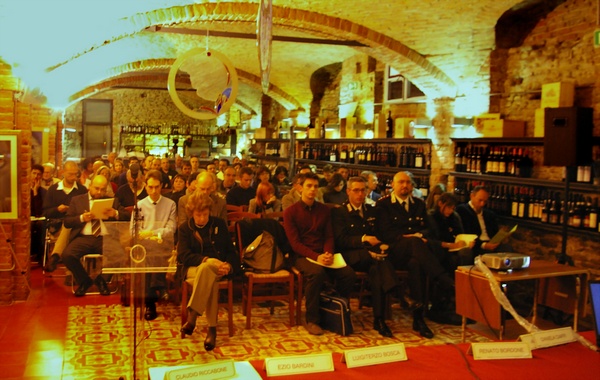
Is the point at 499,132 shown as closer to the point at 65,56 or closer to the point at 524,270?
the point at 524,270

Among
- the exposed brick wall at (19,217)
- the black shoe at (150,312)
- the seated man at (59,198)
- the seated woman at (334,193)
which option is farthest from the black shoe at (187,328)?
the seated woman at (334,193)

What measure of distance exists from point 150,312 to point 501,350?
3.96 m

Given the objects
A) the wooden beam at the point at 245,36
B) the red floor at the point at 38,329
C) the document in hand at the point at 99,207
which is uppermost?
the wooden beam at the point at 245,36

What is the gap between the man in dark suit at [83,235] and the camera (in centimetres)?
660

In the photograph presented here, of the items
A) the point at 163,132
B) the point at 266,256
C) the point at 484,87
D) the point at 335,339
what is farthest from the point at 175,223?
the point at 163,132

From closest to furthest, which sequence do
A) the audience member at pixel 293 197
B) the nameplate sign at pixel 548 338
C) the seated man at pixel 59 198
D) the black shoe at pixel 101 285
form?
the nameplate sign at pixel 548 338
the black shoe at pixel 101 285
the seated man at pixel 59 198
the audience member at pixel 293 197

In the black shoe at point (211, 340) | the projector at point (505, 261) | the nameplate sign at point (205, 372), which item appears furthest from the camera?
the black shoe at point (211, 340)

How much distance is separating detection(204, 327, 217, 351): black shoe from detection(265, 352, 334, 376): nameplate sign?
2707 mm

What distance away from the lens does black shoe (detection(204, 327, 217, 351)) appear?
510cm

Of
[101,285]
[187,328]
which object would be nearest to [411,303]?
→ [187,328]

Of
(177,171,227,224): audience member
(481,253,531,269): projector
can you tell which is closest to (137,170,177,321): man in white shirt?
(177,171,227,224): audience member

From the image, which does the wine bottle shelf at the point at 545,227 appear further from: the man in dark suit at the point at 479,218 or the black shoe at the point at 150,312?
the black shoe at the point at 150,312

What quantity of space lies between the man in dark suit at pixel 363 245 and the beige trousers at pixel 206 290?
1423 millimetres

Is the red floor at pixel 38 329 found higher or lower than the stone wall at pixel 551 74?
lower
